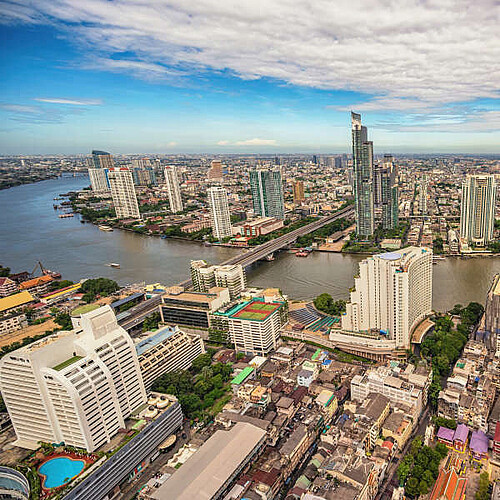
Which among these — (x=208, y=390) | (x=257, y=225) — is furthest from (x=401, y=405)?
(x=257, y=225)

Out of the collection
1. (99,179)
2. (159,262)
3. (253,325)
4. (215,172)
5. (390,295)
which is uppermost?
(99,179)

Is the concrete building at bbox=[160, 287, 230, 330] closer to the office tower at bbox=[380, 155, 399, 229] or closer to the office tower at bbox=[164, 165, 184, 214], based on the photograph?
the office tower at bbox=[380, 155, 399, 229]

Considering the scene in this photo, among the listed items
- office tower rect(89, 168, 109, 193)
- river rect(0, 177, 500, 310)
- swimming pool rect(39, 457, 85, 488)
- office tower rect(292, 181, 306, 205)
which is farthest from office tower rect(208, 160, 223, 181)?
swimming pool rect(39, 457, 85, 488)

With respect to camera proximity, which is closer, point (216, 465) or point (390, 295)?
point (216, 465)

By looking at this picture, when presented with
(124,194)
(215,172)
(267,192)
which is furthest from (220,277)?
(215,172)

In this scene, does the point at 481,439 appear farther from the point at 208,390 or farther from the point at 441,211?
the point at 441,211

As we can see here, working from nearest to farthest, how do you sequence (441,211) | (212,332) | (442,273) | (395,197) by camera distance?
(212,332) → (442,273) → (395,197) → (441,211)

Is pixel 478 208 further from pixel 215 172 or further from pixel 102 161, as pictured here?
pixel 102 161
